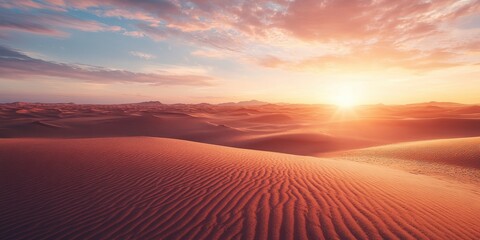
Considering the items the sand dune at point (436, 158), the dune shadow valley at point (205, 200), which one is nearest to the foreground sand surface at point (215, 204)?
the dune shadow valley at point (205, 200)

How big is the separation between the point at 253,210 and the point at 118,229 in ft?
7.32

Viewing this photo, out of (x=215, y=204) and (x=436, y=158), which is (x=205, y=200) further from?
(x=436, y=158)

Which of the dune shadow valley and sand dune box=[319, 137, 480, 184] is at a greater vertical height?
the dune shadow valley

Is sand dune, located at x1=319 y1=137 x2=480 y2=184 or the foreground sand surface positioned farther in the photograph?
sand dune, located at x1=319 y1=137 x2=480 y2=184

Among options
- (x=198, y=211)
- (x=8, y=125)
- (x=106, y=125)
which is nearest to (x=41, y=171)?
(x=198, y=211)

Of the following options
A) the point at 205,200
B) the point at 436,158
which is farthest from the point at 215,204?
the point at 436,158

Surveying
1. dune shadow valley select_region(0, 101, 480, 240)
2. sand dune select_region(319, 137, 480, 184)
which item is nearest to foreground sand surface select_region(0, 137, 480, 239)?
dune shadow valley select_region(0, 101, 480, 240)

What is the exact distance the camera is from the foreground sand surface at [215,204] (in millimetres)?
3980

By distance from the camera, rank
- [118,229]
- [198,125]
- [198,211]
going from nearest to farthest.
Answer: [118,229] < [198,211] < [198,125]

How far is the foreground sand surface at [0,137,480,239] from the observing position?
3980 millimetres

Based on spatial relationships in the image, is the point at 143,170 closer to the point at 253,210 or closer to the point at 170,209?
the point at 170,209

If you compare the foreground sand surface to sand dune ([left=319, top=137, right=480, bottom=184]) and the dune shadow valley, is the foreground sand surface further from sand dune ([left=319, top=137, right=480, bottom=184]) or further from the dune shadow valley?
sand dune ([left=319, top=137, right=480, bottom=184])

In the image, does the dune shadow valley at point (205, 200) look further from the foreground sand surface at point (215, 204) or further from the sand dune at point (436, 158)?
the sand dune at point (436, 158)

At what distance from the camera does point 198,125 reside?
33625mm
